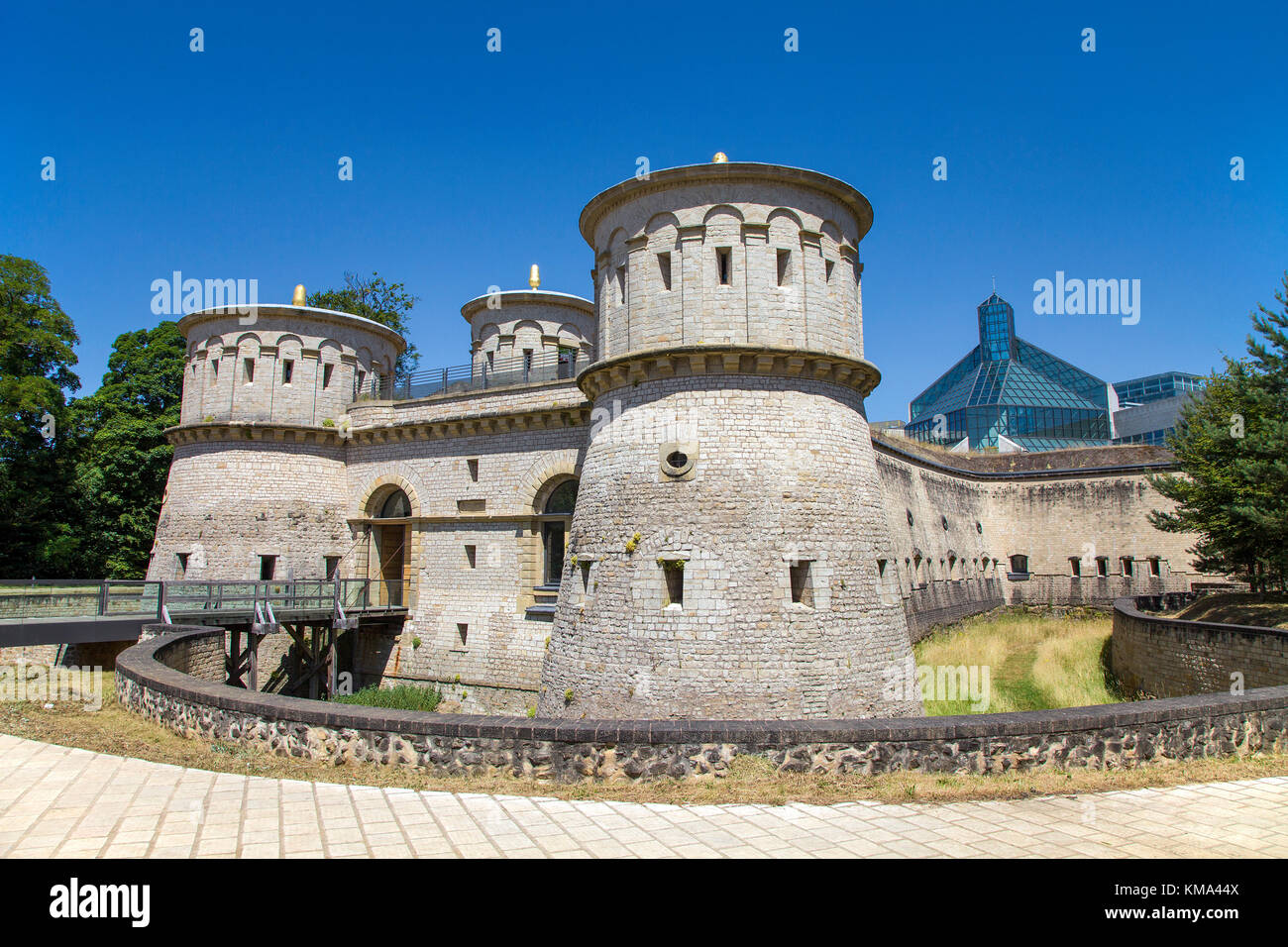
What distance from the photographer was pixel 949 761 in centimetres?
738

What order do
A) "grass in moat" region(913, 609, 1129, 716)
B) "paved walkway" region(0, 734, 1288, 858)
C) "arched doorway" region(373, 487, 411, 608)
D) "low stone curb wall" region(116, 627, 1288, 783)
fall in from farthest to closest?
"arched doorway" region(373, 487, 411, 608) < "grass in moat" region(913, 609, 1129, 716) < "low stone curb wall" region(116, 627, 1288, 783) < "paved walkway" region(0, 734, 1288, 858)

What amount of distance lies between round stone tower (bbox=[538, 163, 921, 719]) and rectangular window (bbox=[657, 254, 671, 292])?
0.12 ft

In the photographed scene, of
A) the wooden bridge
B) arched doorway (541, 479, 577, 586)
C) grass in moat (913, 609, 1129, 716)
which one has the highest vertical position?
arched doorway (541, 479, 577, 586)

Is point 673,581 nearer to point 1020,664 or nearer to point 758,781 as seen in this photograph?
point 758,781

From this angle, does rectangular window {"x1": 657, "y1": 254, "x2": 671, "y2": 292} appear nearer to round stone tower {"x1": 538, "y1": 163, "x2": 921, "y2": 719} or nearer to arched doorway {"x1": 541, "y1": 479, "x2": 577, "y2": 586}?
round stone tower {"x1": 538, "y1": 163, "x2": 921, "y2": 719}

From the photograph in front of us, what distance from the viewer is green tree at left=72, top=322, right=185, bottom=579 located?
28484 millimetres

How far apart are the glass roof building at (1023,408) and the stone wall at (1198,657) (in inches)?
1553

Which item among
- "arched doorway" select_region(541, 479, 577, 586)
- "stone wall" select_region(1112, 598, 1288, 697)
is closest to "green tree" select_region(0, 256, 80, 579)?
"arched doorway" select_region(541, 479, 577, 586)

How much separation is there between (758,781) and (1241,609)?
20636 millimetres

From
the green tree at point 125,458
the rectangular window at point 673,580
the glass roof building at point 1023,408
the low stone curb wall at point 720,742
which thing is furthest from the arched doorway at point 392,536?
the glass roof building at point 1023,408

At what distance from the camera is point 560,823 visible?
6137 mm

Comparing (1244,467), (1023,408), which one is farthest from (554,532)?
(1023,408)

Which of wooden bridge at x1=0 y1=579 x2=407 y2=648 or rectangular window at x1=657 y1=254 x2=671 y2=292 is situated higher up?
rectangular window at x1=657 y1=254 x2=671 y2=292

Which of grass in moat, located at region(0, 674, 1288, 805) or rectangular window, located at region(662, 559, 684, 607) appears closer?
grass in moat, located at region(0, 674, 1288, 805)
